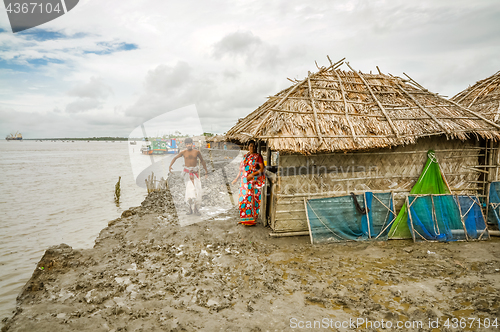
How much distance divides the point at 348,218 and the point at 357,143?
157 cm

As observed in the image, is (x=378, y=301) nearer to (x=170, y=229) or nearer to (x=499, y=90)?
(x=170, y=229)

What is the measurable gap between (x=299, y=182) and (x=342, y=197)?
3.07 feet

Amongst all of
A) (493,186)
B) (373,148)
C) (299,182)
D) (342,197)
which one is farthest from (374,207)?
(493,186)

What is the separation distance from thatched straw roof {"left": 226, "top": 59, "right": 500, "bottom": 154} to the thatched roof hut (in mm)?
22

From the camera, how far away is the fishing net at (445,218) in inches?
218

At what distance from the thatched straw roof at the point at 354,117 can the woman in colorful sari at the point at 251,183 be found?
1.91 ft

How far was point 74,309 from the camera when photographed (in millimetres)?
3699

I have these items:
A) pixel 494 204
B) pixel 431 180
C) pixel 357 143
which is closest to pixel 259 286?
pixel 357 143

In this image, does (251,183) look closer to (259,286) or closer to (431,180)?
(259,286)

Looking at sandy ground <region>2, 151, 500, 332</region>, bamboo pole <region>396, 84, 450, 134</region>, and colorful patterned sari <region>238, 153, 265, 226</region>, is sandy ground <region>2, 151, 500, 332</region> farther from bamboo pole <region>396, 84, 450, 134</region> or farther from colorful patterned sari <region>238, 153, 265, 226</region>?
bamboo pole <region>396, 84, 450, 134</region>

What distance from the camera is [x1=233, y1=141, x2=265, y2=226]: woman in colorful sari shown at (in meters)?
6.55

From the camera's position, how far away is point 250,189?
6.58 metres

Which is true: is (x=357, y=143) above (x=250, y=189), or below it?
above
